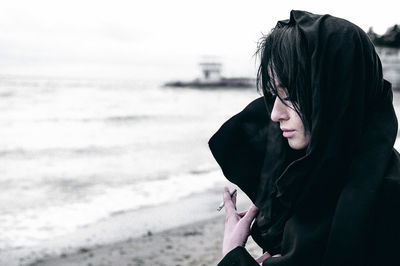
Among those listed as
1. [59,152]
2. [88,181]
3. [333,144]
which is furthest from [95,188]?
[333,144]

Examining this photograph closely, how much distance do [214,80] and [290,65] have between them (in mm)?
79448

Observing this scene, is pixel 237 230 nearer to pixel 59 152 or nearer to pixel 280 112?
pixel 280 112

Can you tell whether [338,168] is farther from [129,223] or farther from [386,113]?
[129,223]

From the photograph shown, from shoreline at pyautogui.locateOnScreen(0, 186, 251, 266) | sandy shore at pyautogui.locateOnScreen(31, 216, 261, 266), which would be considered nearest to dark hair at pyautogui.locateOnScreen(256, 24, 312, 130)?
sandy shore at pyautogui.locateOnScreen(31, 216, 261, 266)

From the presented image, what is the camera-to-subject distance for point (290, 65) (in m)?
1.20

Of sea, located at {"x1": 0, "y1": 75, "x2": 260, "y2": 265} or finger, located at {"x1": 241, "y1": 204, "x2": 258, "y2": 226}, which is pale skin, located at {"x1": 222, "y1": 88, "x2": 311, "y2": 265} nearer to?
finger, located at {"x1": 241, "y1": 204, "x2": 258, "y2": 226}

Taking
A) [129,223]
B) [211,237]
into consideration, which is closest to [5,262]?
[129,223]

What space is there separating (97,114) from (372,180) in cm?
2954

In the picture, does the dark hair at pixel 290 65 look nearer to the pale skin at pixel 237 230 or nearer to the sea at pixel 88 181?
the pale skin at pixel 237 230

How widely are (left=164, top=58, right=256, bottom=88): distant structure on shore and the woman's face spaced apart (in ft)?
250

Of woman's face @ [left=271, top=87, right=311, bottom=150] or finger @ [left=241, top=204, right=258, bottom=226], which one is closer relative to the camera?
woman's face @ [left=271, top=87, right=311, bottom=150]

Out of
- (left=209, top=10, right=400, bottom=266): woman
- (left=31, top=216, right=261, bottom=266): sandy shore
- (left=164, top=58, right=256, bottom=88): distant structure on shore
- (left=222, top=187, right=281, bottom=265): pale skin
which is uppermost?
(left=209, top=10, right=400, bottom=266): woman

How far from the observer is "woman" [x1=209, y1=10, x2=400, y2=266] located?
1.08 metres

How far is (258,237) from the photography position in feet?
4.75
